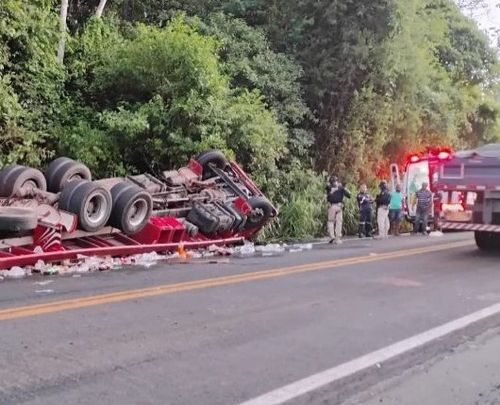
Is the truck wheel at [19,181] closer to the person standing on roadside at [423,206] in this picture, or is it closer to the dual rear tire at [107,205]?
the dual rear tire at [107,205]

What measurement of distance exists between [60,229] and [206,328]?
13.7 feet

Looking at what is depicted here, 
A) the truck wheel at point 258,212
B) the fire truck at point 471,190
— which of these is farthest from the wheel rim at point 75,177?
the fire truck at point 471,190

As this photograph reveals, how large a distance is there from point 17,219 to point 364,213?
11.0 meters

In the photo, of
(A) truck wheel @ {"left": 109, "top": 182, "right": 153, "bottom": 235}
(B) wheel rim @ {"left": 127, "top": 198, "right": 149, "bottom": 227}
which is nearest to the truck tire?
(A) truck wheel @ {"left": 109, "top": 182, "right": 153, "bottom": 235}

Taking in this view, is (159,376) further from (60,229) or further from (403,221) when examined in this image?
(403,221)

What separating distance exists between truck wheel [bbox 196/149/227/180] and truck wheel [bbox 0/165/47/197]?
367cm

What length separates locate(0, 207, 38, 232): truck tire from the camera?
29.1ft

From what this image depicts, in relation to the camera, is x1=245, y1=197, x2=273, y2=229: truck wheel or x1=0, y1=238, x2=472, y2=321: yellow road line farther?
x1=245, y1=197, x2=273, y2=229: truck wheel

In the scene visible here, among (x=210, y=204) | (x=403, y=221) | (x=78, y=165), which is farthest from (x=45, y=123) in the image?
(x=403, y=221)

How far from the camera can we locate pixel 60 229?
9453 mm

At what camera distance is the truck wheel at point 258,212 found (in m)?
13.6

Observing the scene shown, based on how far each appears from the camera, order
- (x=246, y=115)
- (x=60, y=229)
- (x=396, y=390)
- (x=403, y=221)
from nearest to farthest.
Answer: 1. (x=396, y=390)
2. (x=60, y=229)
3. (x=246, y=115)
4. (x=403, y=221)

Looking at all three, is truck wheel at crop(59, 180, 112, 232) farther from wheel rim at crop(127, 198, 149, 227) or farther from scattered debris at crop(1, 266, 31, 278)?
scattered debris at crop(1, 266, 31, 278)

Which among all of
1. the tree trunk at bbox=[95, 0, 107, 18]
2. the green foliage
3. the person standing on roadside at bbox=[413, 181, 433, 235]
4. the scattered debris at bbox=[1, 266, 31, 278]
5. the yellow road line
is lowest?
the yellow road line
